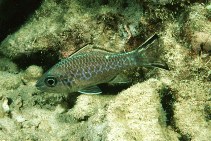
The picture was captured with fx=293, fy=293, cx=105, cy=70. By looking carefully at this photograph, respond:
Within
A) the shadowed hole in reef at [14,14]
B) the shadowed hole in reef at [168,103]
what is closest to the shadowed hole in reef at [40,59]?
the shadowed hole in reef at [14,14]

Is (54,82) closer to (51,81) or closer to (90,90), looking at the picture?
(51,81)

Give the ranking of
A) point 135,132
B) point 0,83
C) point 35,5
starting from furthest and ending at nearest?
point 35,5 < point 0,83 < point 135,132

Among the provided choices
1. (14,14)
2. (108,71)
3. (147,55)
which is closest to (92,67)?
(108,71)

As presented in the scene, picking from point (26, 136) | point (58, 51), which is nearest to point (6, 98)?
point (26, 136)

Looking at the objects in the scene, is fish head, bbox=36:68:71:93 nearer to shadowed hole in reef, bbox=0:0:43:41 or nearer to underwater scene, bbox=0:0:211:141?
underwater scene, bbox=0:0:211:141

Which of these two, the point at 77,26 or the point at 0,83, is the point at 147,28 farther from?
the point at 0,83

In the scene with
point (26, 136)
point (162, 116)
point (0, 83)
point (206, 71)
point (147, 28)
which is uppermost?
point (147, 28)

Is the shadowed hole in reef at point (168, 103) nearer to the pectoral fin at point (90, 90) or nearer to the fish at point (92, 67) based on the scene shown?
the fish at point (92, 67)

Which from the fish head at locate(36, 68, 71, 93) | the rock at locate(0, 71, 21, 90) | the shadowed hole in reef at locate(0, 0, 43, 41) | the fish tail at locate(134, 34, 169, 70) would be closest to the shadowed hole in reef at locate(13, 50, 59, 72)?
the rock at locate(0, 71, 21, 90)

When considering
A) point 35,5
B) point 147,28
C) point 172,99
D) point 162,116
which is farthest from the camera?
point 35,5
